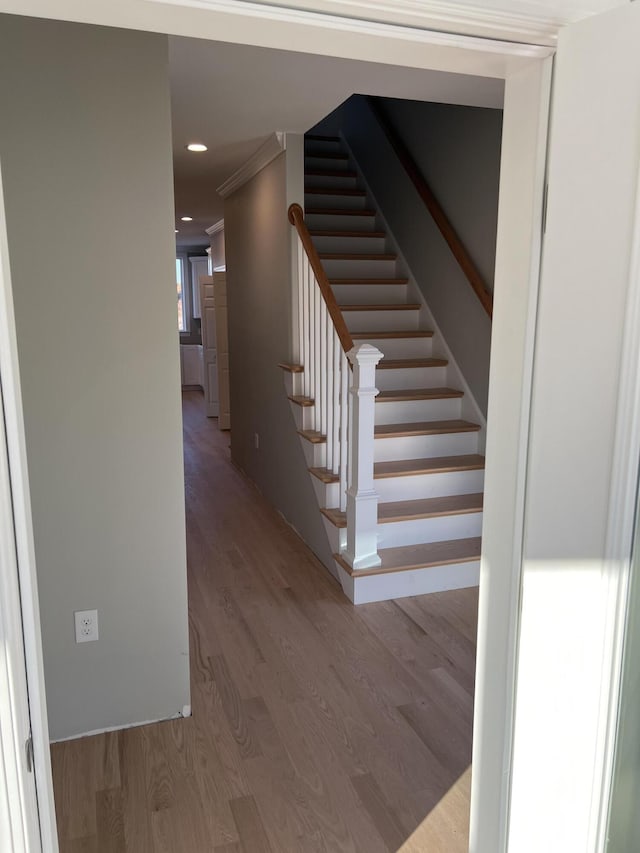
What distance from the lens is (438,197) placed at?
456 centimetres

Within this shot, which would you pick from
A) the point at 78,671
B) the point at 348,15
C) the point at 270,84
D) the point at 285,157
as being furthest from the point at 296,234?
the point at 348,15

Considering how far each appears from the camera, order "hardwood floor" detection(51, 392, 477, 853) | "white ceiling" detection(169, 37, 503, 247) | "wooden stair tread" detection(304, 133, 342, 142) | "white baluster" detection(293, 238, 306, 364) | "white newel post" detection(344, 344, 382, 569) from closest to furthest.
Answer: "hardwood floor" detection(51, 392, 477, 853)
"white ceiling" detection(169, 37, 503, 247)
"white newel post" detection(344, 344, 382, 569)
"white baluster" detection(293, 238, 306, 364)
"wooden stair tread" detection(304, 133, 342, 142)

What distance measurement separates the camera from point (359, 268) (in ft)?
16.7

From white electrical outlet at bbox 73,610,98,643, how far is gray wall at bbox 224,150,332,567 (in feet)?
5.35

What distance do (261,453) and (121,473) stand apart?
2.81 meters

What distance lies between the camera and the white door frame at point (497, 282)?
92cm

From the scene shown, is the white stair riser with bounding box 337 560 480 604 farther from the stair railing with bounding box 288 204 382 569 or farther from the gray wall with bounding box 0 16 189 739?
the gray wall with bounding box 0 16 189 739

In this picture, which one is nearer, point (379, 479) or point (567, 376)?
point (567, 376)

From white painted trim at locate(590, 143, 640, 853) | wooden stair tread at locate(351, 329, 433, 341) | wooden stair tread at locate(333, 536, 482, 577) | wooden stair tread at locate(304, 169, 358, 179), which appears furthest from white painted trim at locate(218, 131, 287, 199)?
white painted trim at locate(590, 143, 640, 853)

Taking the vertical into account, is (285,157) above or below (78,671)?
above

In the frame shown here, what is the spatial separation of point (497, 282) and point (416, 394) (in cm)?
307

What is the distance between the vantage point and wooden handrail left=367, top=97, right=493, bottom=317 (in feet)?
13.1

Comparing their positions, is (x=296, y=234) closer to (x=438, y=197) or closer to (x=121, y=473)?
(x=438, y=197)

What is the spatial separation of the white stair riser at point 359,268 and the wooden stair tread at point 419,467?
5.59 ft
